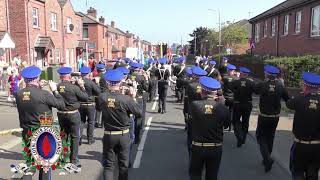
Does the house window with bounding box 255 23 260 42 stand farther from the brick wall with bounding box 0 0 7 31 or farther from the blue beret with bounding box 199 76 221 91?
the blue beret with bounding box 199 76 221 91

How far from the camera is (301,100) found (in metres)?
6.00

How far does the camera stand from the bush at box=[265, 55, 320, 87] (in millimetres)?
15942

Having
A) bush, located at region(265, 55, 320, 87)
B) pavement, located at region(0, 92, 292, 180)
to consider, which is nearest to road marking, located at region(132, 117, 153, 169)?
pavement, located at region(0, 92, 292, 180)

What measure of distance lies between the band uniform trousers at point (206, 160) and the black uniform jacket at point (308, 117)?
4.34 feet

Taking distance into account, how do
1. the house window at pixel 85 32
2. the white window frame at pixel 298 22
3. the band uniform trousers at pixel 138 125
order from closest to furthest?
the band uniform trousers at pixel 138 125 < the white window frame at pixel 298 22 < the house window at pixel 85 32

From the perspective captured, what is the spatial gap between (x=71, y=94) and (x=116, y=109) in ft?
8.00

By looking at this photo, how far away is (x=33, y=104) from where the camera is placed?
6469 mm

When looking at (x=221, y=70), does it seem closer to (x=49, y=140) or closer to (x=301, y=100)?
(x=301, y=100)

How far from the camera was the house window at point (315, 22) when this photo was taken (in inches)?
958

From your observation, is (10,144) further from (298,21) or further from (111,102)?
(298,21)

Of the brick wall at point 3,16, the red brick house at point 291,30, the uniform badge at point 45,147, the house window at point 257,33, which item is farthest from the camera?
the house window at point 257,33

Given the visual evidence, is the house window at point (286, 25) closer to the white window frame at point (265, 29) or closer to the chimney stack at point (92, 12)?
the white window frame at point (265, 29)

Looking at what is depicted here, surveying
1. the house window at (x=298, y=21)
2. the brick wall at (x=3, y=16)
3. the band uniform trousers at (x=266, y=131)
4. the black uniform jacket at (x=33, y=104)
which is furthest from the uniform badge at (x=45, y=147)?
the house window at (x=298, y=21)

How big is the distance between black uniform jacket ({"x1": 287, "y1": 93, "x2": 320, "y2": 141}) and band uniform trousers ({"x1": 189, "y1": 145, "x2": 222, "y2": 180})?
132 centimetres
